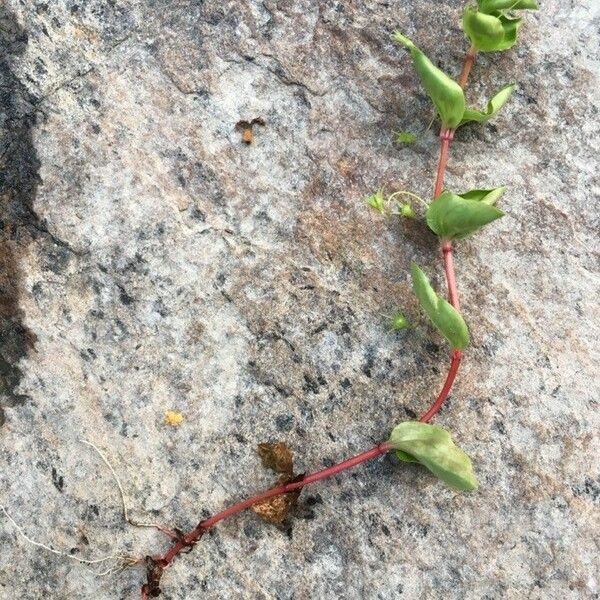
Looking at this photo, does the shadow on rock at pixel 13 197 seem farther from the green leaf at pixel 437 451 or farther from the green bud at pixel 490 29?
the green bud at pixel 490 29

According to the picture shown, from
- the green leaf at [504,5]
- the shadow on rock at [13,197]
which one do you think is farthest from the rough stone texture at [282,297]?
the green leaf at [504,5]

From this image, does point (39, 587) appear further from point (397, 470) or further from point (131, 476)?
point (397, 470)

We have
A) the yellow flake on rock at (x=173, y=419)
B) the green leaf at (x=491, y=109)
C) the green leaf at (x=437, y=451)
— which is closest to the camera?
the green leaf at (x=437, y=451)

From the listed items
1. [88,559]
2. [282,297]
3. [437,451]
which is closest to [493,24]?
[282,297]

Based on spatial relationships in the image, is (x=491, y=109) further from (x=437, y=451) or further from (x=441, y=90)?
(x=437, y=451)

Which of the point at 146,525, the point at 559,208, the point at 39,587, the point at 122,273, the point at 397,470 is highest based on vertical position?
the point at 559,208

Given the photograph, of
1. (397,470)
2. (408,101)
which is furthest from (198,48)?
(397,470)
